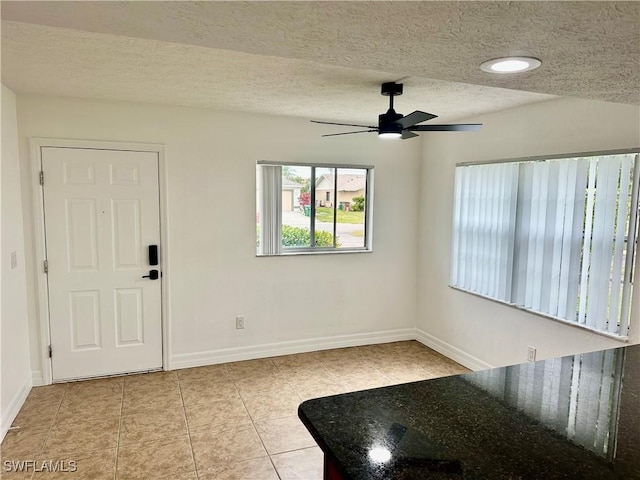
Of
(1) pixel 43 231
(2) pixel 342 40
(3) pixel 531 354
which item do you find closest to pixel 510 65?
(2) pixel 342 40

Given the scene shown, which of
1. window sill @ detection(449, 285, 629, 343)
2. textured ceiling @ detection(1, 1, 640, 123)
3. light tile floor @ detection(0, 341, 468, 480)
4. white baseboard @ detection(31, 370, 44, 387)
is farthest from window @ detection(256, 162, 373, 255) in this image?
white baseboard @ detection(31, 370, 44, 387)

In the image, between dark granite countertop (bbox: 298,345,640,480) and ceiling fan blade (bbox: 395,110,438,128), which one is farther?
ceiling fan blade (bbox: 395,110,438,128)

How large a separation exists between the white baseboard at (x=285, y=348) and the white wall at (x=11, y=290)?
1193 mm

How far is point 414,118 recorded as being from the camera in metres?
2.68

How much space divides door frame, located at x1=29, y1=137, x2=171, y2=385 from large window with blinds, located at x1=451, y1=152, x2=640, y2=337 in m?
2.81

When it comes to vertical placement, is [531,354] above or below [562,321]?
below

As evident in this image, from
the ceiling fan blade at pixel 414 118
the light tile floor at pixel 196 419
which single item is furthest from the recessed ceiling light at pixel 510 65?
the light tile floor at pixel 196 419

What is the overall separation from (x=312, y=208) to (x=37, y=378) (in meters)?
2.89

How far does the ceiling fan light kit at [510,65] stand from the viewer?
1.42m

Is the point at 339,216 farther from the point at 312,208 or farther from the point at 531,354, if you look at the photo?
the point at 531,354

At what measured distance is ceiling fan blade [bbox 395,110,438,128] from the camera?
8.29 ft

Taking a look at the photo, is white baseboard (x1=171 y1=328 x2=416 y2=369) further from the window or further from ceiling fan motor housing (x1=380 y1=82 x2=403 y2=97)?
ceiling fan motor housing (x1=380 y1=82 x2=403 y2=97)

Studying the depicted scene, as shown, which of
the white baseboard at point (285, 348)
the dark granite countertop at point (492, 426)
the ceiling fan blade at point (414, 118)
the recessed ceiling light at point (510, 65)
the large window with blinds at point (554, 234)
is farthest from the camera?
the white baseboard at point (285, 348)

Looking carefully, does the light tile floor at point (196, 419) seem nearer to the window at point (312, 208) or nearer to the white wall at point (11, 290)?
the white wall at point (11, 290)
